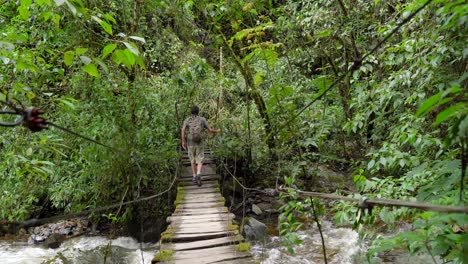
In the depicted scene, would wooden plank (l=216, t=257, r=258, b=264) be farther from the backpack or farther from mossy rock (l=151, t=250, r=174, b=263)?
the backpack

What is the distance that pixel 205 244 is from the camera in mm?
3562

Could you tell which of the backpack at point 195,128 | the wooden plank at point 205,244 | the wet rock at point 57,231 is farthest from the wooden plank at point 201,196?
the wet rock at point 57,231

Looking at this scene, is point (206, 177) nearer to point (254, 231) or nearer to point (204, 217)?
point (254, 231)

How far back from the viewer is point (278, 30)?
226 inches

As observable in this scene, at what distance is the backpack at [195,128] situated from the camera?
5570 mm

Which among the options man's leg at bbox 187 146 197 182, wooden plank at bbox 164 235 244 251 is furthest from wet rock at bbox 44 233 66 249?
wooden plank at bbox 164 235 244 251

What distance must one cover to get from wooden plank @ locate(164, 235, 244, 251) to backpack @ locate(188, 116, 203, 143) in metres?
2.23

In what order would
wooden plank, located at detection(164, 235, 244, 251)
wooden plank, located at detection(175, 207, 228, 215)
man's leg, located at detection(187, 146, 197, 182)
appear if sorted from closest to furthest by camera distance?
wooden plank, located at detection(164, 235, 244, 251) → wooden plank, located at detection(175, 207, 228, 215) → man's leg, located at detection(187, 146, 197, 182)

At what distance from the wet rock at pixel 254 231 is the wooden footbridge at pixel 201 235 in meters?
0.76

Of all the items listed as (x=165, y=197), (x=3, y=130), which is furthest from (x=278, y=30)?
(x=3, y=130)

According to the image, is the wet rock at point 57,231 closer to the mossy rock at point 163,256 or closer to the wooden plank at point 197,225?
the wooden plank at point 197,225

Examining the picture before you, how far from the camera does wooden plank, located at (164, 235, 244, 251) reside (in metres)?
3.49

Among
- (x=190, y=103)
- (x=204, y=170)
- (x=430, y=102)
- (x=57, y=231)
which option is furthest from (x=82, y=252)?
(x=430, y=102)

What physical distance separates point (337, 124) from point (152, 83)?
3.48 meters
